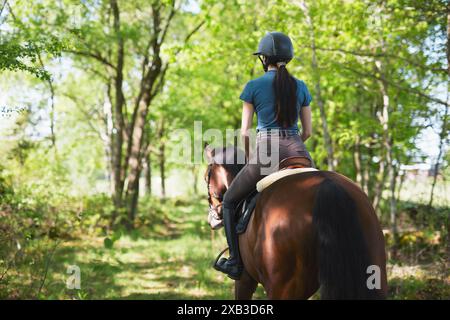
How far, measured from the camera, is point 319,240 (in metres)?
2.60

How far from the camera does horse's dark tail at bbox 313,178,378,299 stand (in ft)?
8.21

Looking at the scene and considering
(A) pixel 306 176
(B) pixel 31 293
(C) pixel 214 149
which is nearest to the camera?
(A) pixel 306 176

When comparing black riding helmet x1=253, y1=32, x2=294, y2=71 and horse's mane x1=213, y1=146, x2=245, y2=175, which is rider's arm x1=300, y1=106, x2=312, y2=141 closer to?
black riding helmet x1=253, y1=32, x2=294, y2=71

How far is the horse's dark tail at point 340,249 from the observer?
250cm

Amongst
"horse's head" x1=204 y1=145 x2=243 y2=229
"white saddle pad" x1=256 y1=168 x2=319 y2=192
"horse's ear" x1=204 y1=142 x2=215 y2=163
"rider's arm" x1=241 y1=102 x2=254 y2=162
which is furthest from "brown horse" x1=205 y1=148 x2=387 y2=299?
"horse's ear" x1=204 y1=142 x2=215 y2=163

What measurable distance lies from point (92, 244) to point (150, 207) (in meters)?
7.11

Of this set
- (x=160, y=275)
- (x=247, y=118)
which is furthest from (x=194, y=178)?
(x=247, y=118)

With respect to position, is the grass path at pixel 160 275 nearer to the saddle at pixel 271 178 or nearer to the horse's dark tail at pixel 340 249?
the saddle at pixel 271 178

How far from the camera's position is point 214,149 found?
16.0ft

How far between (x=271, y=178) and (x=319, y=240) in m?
0.87

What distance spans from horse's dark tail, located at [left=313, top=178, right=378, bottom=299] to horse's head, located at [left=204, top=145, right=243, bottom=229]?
2.06m

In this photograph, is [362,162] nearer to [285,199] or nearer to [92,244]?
[92,244]

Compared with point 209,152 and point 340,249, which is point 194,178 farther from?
point 340,249
